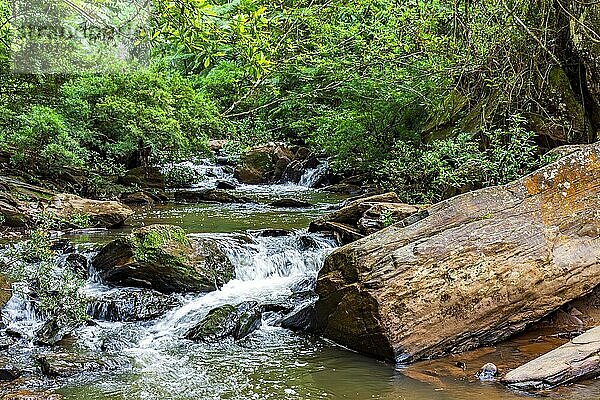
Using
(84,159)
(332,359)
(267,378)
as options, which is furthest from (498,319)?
(84,159)

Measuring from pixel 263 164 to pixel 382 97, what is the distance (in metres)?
7.12

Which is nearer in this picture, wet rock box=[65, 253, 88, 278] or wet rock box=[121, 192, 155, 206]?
wet rock box=[65, 253, 88, 278]

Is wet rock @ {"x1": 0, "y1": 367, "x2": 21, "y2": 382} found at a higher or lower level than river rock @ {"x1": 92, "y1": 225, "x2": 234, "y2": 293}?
lower

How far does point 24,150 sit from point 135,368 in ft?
29.5

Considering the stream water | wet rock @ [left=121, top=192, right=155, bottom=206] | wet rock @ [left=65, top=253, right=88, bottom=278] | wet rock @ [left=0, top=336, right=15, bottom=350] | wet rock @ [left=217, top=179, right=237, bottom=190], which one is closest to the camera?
the stream water

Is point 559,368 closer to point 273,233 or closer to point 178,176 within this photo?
point 273,233

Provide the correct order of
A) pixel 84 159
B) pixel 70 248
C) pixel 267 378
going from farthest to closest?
pixel 84 159, pixel 70 248, pixel 267 378

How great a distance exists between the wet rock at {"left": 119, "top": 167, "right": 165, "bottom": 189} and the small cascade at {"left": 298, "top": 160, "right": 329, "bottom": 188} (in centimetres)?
471

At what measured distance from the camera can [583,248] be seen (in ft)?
22.7

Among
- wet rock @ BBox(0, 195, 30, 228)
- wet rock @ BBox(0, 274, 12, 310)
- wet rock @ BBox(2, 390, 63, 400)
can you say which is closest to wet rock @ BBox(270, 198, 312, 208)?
wet rock @ BBox(0, 195, 30, 228)

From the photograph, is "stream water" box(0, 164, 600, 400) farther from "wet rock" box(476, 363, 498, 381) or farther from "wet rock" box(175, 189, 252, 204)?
"wet rock" box(175, 189, 252, 204)

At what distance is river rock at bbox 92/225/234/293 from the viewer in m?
8.73

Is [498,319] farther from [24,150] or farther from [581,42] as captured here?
[24,150]

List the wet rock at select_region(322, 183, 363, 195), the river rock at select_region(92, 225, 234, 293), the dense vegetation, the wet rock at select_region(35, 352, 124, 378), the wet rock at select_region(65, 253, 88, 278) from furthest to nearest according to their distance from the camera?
the wet rock at select_region(322, 183, 363, 195) < the dense vegetation < the wet rock at select_region(65, 253, 88, 278) < the river rock at select_region(92, 225, 234, 293) < the wet rock at select_region(35, 352, 124, 378)
